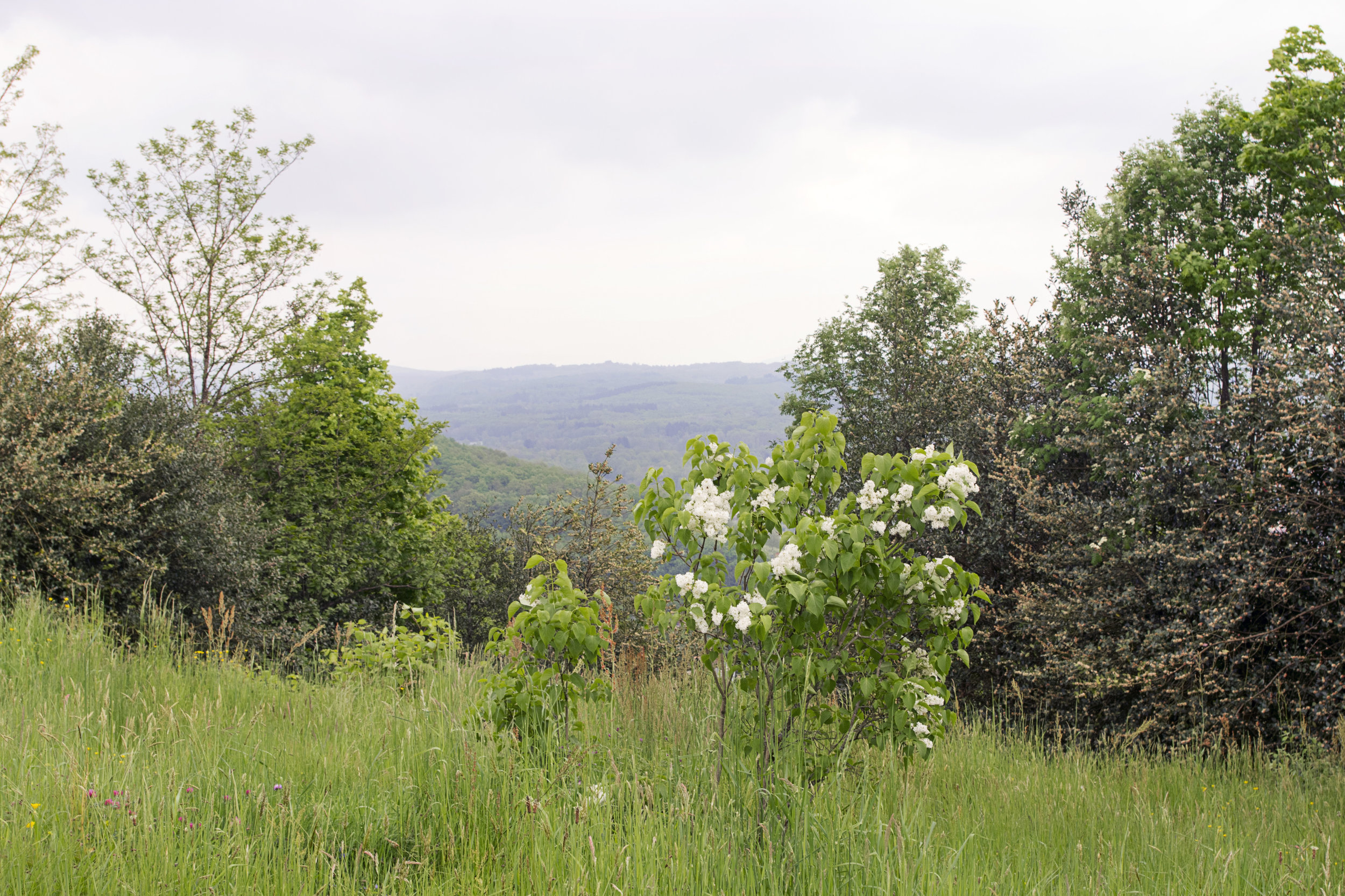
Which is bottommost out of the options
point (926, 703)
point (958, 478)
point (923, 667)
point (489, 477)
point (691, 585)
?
point (489, 477)

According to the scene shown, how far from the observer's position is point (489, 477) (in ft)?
194

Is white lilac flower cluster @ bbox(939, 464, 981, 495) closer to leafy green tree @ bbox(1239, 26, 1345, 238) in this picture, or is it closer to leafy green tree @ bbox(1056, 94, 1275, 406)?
leafy green tree @ bbox(1056, 94, 1275, 406)

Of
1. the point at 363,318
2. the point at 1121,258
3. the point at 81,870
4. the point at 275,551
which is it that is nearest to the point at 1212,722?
the point at 1121,258

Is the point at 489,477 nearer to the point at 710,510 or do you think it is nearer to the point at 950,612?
the point at 710,510

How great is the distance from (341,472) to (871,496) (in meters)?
17.0

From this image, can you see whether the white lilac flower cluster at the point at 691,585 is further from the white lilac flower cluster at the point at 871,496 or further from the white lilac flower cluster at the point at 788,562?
the white lilac flower cluster at the point at 871,496

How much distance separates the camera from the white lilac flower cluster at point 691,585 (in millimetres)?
2918

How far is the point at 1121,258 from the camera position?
10.0 metres

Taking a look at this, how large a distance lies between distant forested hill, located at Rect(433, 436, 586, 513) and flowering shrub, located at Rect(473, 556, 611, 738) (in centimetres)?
4706

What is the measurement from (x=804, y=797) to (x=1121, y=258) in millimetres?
10111

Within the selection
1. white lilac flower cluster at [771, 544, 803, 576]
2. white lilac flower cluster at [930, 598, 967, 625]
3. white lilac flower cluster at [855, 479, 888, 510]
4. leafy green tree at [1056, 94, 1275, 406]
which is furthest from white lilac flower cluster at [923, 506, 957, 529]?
leafy green tree at [1056, 94, 1275, 406]

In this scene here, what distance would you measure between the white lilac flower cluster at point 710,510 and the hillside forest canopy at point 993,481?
0.02 metres

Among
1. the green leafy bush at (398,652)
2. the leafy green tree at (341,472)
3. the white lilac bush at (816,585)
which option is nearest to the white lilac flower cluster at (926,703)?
the white lilac bush at (816,585)

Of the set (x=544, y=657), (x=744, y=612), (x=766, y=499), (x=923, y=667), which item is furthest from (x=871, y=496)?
(x=544, y=657)
